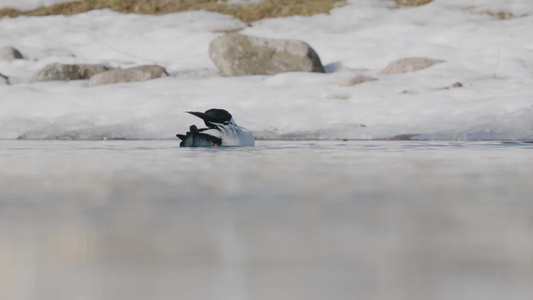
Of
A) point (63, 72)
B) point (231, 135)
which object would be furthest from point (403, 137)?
point (63, 72)

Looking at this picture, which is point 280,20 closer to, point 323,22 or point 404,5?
Result: point 323,22

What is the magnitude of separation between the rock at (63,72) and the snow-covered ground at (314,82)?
1168 millimetres

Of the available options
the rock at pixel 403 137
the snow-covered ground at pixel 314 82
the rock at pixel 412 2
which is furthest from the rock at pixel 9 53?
the rock at pixel 403 137

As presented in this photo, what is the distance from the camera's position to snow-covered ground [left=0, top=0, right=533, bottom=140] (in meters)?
10.1

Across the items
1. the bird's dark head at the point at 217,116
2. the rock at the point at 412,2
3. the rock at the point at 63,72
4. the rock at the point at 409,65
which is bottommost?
the bird's dark head at the point at 217,116

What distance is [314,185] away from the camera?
3.85 meters

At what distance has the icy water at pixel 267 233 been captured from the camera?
168cm

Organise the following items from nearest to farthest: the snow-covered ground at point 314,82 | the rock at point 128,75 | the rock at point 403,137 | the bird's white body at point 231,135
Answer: the bird's white body at point 231,135
the rock at point 403,137
the snow-covered ground at point 314,82
the rock at point 128,75

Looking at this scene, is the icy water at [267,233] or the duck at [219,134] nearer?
the icy water at [267,233]

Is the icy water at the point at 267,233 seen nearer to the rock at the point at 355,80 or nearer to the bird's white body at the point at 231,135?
the bird's white body at the point at 231,135

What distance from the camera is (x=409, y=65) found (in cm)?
1459

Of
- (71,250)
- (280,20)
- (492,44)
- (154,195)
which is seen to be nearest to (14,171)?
(154,195)

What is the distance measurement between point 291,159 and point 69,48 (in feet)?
54.2

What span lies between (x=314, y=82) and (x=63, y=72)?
Result: 5.69 meters
